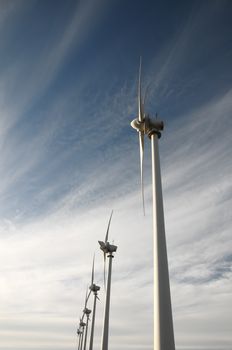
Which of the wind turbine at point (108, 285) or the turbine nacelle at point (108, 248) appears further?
the turbine nacelle at point (108, 248)

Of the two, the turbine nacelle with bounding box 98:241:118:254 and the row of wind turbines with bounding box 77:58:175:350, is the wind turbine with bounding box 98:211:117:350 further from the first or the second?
the row of wind turbines with bounding box 77:58:175:350

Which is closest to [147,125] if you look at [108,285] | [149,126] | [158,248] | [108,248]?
[149,126]

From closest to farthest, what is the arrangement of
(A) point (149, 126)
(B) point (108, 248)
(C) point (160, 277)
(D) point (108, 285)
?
(C) point (160, 277) < (A) point (149, 126) < (D) point (108, 285) < (B) point (108, 248)

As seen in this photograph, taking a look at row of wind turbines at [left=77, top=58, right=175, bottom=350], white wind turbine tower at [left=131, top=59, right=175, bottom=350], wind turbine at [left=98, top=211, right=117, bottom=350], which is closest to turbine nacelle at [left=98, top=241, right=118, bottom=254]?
wind turbine at [left=98, top=211, right=117, bottom=350]

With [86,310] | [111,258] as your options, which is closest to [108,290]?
[111,258]

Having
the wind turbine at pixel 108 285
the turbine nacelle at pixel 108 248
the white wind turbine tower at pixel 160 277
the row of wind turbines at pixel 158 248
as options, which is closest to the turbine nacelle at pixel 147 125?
the row of wind turbines at pixel 158 248

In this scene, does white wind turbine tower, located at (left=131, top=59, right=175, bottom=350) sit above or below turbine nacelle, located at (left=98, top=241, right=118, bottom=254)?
below

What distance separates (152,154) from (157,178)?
2.59m

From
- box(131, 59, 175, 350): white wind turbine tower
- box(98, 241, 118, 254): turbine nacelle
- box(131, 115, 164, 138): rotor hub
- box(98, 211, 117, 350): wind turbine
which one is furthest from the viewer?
box(98, 241, 118, 254): turbine nacelle

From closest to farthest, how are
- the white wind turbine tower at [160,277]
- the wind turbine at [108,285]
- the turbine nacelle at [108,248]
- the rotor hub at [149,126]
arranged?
the white wind turbine tower at [160,277], the rotor hub at [149,126], the wind turbine at [108,285], the turbine nacelle at [108,248]

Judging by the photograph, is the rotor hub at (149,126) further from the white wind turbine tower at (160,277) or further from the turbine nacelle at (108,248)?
the turbine nacelle at (108,248)

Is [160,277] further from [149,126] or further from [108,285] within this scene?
[108,285]

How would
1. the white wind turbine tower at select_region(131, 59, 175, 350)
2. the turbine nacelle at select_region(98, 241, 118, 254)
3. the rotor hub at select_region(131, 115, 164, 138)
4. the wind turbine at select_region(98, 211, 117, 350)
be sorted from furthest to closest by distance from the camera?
the turbine nacelle at select_region(98, 241, 118, 254), the wind turbine at select_region(98, 211, 117, 350), the rotor hub at select_region(131, 115, 164, 138), the white wind turbine tower at select_region(131, 59, 175, 350)

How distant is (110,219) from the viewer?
57.9 meters
